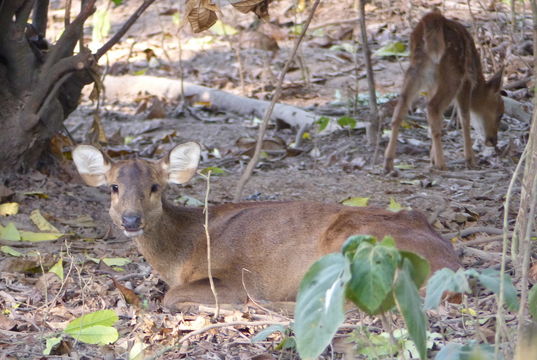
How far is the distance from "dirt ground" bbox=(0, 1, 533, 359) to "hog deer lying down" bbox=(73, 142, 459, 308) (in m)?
0.26

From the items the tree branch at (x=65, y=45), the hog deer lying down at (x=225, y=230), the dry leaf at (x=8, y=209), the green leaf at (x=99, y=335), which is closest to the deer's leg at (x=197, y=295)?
the hog deer lying down at (x=225, y=230)

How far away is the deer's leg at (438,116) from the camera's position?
29.9 ft

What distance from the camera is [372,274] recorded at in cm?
294

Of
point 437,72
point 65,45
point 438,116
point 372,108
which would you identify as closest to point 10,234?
point 65,45

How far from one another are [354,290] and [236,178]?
18.5ft

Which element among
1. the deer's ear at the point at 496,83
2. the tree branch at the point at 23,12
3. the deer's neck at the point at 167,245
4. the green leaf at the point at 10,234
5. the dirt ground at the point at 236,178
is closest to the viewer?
the dirt ground at the point at 236,178

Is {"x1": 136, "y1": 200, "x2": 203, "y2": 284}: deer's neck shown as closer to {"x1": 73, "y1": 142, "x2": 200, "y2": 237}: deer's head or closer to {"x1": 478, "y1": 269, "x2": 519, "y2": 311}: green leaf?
{"x1": 73, "y1": 142, "x2": 200, "y2": 237}: deer's head

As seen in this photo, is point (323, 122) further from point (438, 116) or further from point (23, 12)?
point (23, 12)

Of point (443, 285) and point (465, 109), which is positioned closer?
point (443, 285)

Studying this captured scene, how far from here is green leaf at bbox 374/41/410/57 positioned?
40.8ft

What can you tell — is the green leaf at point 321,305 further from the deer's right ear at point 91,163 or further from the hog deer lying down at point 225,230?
the deer's right ear at point 91,163

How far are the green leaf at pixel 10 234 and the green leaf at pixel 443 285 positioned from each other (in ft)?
13.7

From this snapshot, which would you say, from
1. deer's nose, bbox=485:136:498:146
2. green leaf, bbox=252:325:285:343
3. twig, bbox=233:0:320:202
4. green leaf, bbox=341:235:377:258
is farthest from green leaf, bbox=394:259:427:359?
deer's nose, bbox=485:136:498:146

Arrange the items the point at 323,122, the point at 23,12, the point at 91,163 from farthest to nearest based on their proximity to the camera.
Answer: the point at 323,122 → the point at 23,12 → the point at 91,163
